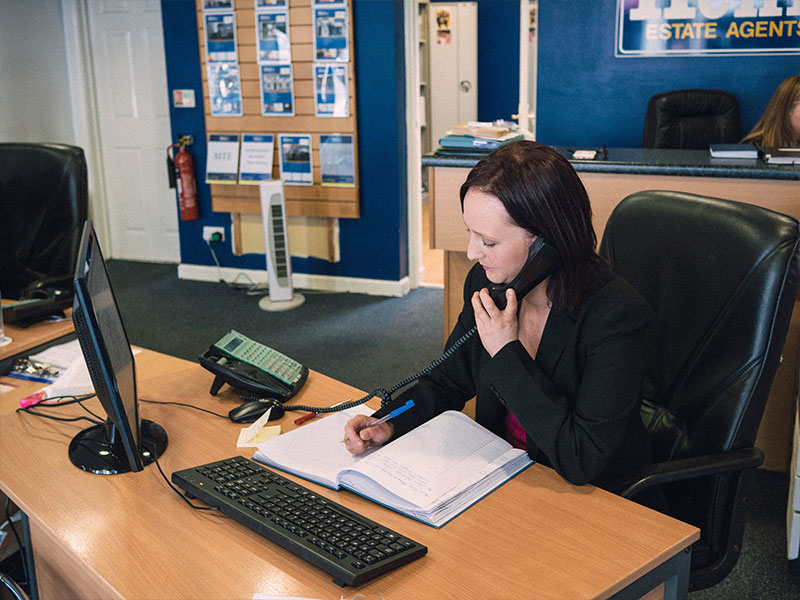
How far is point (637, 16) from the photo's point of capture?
4.08 metres

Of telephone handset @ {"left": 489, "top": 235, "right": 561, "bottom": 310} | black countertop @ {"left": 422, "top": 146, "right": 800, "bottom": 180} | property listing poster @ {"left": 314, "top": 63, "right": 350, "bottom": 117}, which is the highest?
property listing poster @ {"left": 314, "top": 63, "right": 350, "bottom": 117}

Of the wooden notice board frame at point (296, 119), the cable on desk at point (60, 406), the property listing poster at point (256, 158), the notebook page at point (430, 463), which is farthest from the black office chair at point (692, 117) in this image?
the cable on desk at point (60, 406)

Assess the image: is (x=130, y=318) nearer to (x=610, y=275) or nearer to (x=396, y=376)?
(x=396, y=376)

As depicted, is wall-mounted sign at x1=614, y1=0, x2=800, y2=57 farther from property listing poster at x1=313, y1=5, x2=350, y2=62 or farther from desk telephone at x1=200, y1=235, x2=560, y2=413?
desk telephone at x1=200, y1=235, x2=560, y2=413

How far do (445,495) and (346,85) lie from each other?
396 cm

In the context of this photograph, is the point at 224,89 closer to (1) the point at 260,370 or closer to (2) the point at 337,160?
(2) the point at 337,160

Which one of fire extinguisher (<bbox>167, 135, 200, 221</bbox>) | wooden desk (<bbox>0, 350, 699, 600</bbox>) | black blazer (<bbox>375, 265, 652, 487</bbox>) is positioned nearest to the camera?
wooden desk (<bbox>0, 350, 699, 600</bbox>)

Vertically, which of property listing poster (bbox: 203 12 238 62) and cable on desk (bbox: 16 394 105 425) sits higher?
property listing poster (bbox: 203 12 238 62)

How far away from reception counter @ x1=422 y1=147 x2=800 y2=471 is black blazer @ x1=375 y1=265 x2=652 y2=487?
127 cm

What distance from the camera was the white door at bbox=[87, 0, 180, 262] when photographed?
5.73 metres

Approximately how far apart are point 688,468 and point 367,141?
12.4ft

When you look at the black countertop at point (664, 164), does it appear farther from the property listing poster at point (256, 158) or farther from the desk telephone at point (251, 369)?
the property listing poster at point (256, 158)

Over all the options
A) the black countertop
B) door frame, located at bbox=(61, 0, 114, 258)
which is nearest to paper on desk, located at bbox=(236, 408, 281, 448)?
the black countertop

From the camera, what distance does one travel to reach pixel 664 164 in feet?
8.65
